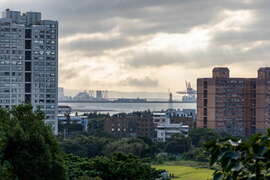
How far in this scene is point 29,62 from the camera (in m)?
30.3

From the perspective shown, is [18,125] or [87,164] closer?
[18,125]

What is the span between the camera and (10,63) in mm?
29625

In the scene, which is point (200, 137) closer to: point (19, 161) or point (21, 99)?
point (21, 99)

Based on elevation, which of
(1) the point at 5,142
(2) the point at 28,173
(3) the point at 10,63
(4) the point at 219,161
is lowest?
(2) the point at 28,173

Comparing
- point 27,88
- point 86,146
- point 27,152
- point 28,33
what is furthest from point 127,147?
point 27,152

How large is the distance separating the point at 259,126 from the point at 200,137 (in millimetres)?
9860

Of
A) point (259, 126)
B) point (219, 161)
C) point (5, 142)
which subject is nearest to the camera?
point (219, 161)

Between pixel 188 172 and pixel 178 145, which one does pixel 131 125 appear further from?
pixel 188 172

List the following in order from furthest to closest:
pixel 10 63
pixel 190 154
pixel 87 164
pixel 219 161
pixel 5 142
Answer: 1. pixel 10 63
2. pixel 190 154
3. pixel 87 164
4. pixel 5 142
5. pixel 219 161

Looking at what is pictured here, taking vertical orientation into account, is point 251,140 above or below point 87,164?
above

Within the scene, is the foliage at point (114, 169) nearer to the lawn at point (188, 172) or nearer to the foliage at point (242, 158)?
the lawn at point (188, 172)

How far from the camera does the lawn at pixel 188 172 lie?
2050 centimetres

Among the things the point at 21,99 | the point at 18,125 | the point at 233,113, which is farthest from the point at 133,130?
the point at 18,125

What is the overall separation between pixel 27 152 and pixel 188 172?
14.4m
